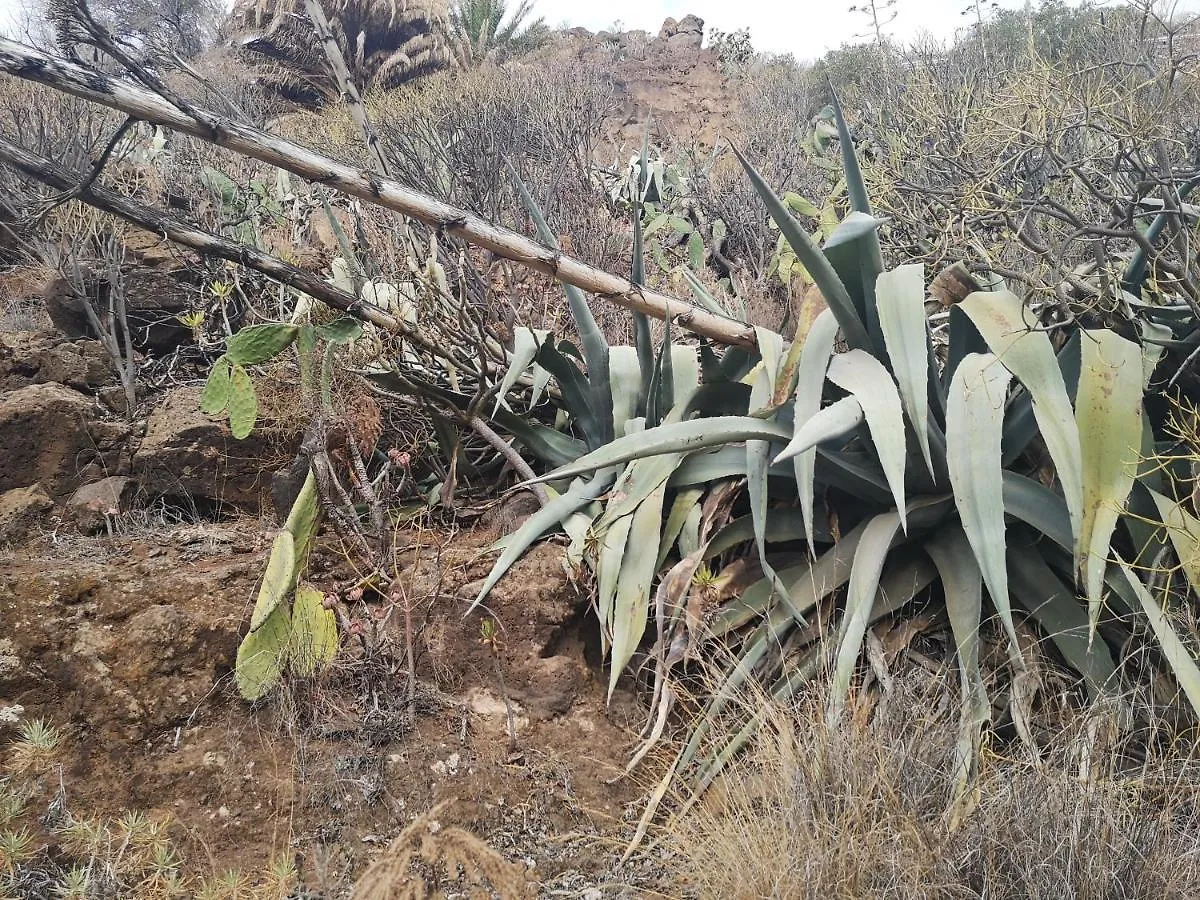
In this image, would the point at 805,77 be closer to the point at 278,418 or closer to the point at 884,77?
the point at 884,77

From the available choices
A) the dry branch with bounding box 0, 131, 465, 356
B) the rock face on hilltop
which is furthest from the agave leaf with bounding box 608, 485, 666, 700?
the rock face on hilltop

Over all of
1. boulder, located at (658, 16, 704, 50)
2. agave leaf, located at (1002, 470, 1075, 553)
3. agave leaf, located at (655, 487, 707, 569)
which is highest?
boulder, located at (658, 16, 704, 50)

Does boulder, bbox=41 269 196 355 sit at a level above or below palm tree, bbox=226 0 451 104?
below

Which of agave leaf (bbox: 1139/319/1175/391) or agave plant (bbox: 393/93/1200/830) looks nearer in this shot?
agave plant (bbox: 393/93/1200/830)

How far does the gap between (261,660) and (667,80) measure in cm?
1909

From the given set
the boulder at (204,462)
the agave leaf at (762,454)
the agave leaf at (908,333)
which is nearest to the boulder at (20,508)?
the boulder at (204,462)

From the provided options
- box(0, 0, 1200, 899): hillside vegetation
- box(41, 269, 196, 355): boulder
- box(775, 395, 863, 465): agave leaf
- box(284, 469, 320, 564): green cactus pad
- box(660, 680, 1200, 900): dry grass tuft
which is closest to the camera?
box(660, 680, 1200, 900): dry grass tuft

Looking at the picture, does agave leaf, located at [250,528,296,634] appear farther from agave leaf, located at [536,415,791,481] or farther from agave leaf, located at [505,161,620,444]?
agave leaf, located at [505,161,620,444]

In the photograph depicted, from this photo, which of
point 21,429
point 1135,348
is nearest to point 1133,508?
point 1135,348

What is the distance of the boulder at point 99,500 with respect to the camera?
3.84 meters

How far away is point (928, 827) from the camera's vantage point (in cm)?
168

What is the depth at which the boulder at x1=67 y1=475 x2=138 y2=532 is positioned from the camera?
384cm

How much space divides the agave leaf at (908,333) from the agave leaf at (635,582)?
744 millimetres

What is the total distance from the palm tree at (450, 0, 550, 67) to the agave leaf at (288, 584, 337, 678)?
58.9ft
